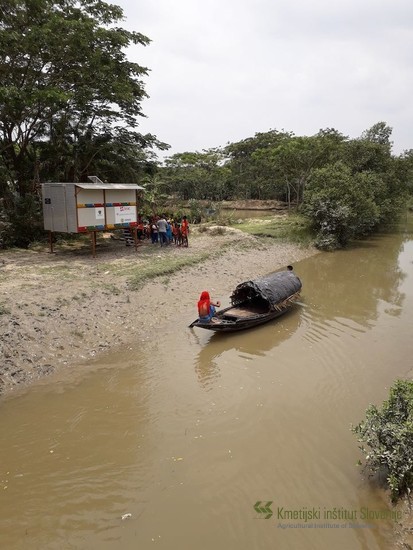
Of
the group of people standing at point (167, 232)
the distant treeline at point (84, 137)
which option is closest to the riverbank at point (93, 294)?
the group of people standing at point (167, 232)

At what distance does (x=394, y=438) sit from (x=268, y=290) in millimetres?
7487

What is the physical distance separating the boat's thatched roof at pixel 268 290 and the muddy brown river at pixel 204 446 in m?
1.25

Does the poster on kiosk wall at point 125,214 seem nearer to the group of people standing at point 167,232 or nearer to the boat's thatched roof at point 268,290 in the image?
the group of people standing at point 167,232

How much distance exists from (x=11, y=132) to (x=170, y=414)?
693 inches

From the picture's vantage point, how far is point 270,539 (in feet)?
16.2

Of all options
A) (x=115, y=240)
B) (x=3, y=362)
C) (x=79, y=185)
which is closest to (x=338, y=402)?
(x=3, y=362)

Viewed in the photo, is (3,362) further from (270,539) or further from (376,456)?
(376,456)

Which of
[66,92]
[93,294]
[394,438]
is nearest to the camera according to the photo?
[394,438]

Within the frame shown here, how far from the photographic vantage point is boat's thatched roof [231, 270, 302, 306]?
12398 mm

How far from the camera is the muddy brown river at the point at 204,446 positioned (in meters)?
5.09

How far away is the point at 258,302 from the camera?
510 inches

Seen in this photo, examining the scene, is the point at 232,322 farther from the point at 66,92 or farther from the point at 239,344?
the point at 66,92

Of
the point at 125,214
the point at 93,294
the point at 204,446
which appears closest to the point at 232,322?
the point at 93,294

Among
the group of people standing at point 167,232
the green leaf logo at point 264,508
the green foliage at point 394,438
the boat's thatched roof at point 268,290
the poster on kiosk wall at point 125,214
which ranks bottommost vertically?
the green leaf logo at point 264,508
